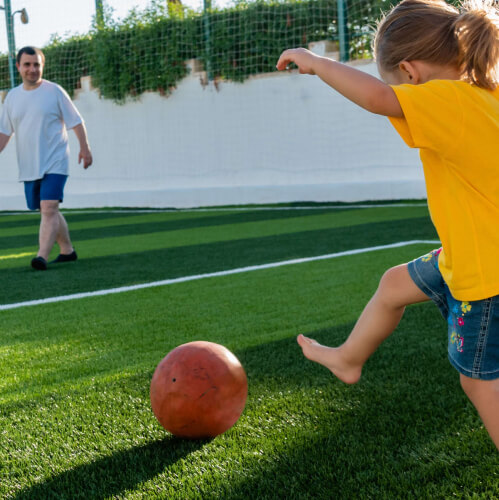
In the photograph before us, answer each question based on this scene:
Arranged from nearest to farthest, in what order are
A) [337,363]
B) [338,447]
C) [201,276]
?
[338,447], [337,363], [201,276]

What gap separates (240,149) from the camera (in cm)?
1706

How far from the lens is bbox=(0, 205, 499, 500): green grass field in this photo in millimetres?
2275

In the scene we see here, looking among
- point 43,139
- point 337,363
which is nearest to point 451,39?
point 337,363

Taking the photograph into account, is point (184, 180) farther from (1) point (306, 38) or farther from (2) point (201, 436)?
(2) point (201, 436)

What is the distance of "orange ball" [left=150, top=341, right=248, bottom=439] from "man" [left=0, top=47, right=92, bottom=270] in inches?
192

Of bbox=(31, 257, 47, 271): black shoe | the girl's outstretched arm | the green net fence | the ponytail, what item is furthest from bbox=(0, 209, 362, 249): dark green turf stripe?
the ponytail

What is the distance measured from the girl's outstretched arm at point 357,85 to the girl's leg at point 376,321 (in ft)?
2.15

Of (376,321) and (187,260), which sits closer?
(376,321)

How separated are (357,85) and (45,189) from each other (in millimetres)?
5740

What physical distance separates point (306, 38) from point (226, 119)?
9.05 ft

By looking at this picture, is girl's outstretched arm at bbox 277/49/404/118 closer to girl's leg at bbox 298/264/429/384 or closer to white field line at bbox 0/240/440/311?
girl's leg at bbox 298/264/429/384

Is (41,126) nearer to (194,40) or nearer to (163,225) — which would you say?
(163,225)

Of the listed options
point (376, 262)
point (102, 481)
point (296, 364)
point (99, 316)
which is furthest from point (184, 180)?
point (102, 481)

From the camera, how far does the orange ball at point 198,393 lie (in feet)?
8.39
